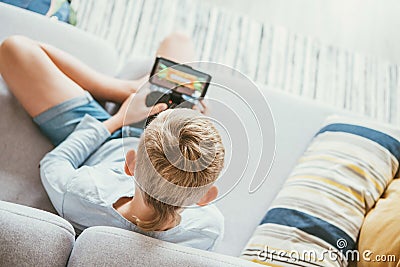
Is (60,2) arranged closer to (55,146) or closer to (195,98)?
(55,146)

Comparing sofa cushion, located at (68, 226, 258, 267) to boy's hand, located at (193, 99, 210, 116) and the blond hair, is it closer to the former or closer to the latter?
the blond hair

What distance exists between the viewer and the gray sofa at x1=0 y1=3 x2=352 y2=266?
88 cm

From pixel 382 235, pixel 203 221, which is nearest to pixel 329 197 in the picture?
pixel 382 235

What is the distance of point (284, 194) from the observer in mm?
1311

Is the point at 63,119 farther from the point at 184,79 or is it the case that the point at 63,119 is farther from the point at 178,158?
the point at 178,158

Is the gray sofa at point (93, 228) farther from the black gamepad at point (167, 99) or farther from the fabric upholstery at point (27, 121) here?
the black gamepad at point (167, 99)

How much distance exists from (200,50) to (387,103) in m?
0.74

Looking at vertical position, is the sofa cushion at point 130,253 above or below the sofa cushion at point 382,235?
below

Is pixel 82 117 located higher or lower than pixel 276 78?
lower

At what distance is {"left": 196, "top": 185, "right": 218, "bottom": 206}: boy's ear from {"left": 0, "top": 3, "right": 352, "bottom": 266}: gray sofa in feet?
0.06

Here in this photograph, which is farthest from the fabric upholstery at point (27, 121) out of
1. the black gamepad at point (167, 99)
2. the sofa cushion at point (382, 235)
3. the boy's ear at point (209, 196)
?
the sofa cushion at point (382, 235)

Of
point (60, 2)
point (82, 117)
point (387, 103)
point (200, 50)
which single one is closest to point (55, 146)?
point (82, 117)

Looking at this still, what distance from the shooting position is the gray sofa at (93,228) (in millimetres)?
877

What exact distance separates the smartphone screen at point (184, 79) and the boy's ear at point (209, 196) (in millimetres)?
326
